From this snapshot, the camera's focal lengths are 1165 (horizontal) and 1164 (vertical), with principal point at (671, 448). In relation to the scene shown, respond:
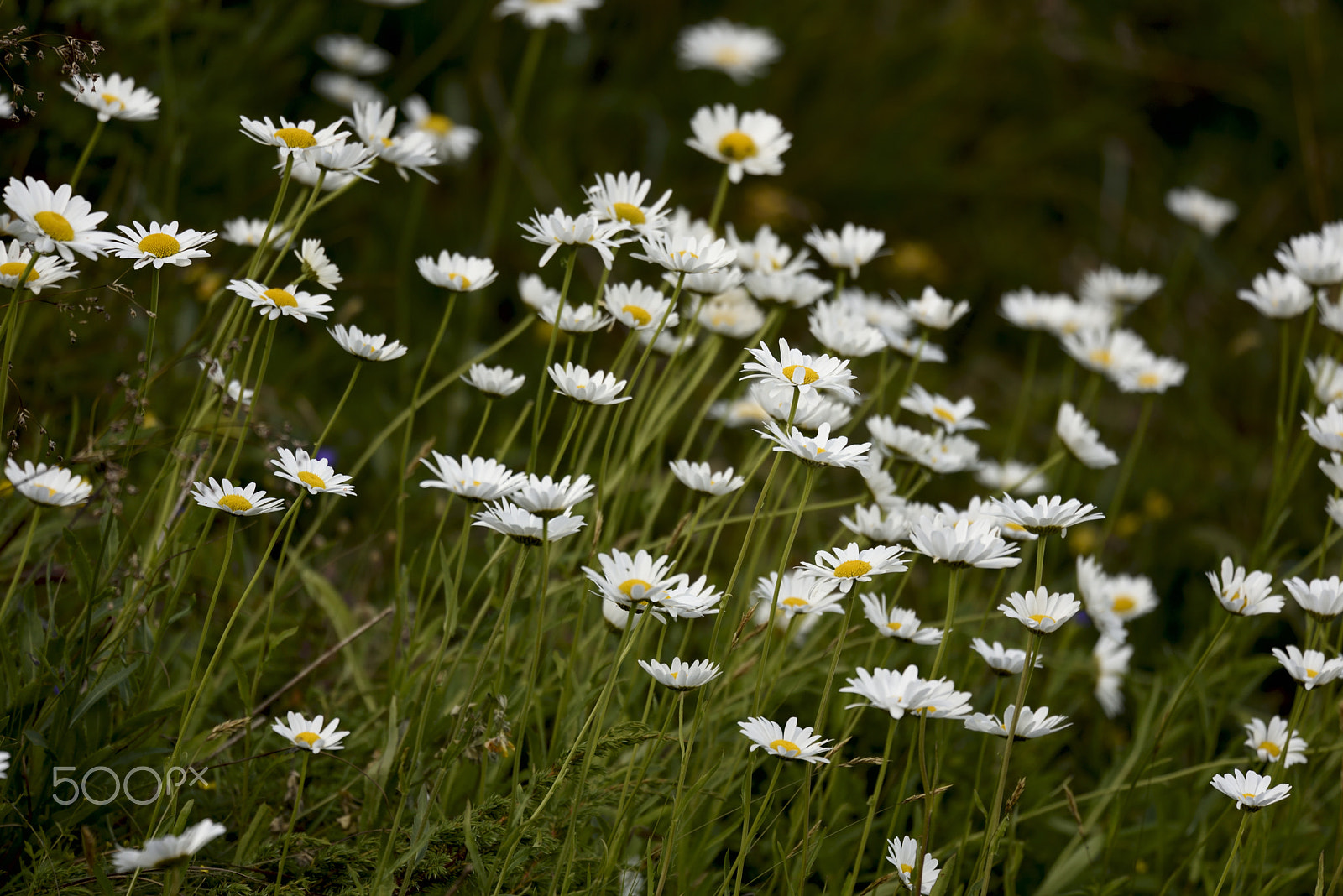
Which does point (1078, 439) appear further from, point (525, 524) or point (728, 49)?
point (728, 49)

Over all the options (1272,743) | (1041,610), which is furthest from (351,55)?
(1272,743)

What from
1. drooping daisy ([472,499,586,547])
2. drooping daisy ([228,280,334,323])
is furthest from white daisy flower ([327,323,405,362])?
drooping daisy ([472,499,586,547])

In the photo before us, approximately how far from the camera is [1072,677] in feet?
6.97

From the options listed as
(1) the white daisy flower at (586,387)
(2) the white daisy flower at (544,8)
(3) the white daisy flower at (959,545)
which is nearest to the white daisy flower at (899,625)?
(3) the white daisy flower at (959,545)

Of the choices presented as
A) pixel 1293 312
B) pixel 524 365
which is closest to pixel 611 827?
pixel 1293 312

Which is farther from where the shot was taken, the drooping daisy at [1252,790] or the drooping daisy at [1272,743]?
the drooping daisy at [1272,743]

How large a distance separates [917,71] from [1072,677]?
324 cm

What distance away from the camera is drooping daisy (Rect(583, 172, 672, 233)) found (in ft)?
4.75

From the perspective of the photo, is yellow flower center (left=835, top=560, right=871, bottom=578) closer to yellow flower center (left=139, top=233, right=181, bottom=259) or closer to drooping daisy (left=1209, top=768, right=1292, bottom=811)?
drooping daisy (left=1209, top=768, right=1292, bottom=811)

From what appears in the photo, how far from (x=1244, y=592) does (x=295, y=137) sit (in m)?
1.28

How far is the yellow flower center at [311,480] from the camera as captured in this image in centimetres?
119

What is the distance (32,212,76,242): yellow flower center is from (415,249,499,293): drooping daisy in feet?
1.30

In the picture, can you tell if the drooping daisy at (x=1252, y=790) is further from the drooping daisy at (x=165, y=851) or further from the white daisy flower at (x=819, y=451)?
the drooping daisy at (x=165, y=851)

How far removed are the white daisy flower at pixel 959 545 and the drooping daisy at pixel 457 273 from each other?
63 centimetres
